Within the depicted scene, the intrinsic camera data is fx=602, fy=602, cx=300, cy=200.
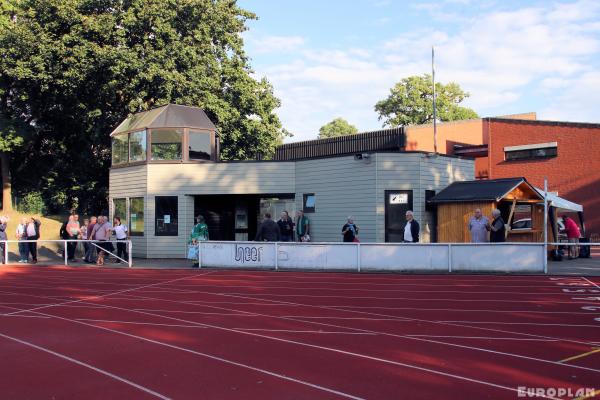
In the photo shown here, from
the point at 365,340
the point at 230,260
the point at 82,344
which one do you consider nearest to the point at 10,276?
the point at 230,260

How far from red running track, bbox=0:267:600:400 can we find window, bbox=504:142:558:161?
77.2ft

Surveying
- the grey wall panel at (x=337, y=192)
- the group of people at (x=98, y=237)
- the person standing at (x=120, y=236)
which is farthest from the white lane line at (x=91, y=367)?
the grey wall panel at (x=337, y=192)

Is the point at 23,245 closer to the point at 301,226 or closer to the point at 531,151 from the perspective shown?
the point at 301,226

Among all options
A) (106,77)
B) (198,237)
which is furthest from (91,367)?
(106,77)

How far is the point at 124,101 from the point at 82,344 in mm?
23657

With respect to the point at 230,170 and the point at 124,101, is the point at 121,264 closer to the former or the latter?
the point at 230,170

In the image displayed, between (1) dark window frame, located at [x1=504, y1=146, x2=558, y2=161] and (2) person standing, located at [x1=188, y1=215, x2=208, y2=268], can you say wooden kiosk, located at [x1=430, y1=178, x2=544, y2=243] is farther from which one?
(1) dark window frame, located at [x1=504, y1=146, x2=558, y2=161]

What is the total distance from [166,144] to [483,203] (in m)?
12.3

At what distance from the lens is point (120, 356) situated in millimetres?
7898

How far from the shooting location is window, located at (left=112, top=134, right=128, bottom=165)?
82.3 feet

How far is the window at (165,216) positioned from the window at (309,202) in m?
5.05

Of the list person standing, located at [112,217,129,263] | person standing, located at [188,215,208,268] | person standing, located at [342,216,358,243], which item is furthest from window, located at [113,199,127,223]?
person standing, located at [342,216,358,243]

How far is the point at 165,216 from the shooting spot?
23375 mm

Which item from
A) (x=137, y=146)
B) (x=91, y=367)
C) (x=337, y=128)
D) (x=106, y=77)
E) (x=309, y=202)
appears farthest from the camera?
(x=337, y=128)
